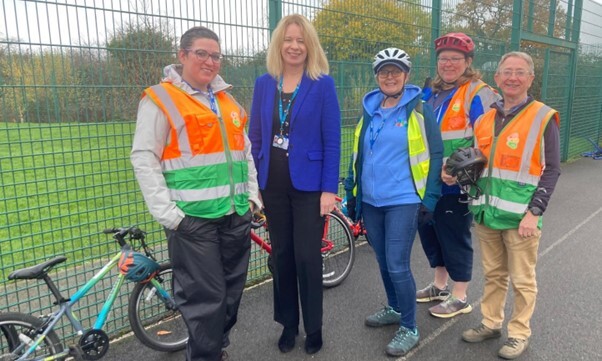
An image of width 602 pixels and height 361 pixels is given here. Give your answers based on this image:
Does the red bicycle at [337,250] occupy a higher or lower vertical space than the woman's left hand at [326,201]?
lower

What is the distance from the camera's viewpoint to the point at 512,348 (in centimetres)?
324

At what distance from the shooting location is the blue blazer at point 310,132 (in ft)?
9.58

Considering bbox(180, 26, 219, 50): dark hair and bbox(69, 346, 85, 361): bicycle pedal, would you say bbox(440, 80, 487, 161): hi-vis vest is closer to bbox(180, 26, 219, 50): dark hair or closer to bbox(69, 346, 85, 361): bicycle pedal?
bbox(180, 26, 219, 50): dark hair

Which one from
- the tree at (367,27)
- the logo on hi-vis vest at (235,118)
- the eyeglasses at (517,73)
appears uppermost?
the tree at (367,27)

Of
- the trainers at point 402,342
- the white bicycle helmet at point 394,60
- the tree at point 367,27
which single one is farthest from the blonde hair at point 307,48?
the tree at point 367,27

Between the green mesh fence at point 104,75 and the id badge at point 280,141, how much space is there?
1.27 metres

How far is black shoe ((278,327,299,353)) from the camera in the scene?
11.2 ft

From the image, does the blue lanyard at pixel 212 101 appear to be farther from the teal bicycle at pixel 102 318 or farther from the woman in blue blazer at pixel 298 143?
the teal bicycle at pixel 102 318

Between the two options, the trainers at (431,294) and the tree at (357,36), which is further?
the tree at (357,36)

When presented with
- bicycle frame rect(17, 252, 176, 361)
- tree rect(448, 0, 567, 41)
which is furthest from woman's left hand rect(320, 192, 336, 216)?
tree rect(448, 0, 567, 41)

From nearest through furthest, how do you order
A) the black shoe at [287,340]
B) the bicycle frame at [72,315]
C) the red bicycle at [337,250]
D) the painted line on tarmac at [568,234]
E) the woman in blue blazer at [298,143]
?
the bicycle frame at [72,315], the woman in blue blazer at [298,143], the black shoe at [287,340], the red bicycle at [337,250], the painted line on tarmac at [568,234]

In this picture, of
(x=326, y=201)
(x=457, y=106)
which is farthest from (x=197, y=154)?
(x=457, y=106)

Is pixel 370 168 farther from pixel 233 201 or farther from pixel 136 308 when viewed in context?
pixel 136 308

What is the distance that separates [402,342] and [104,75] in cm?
291
